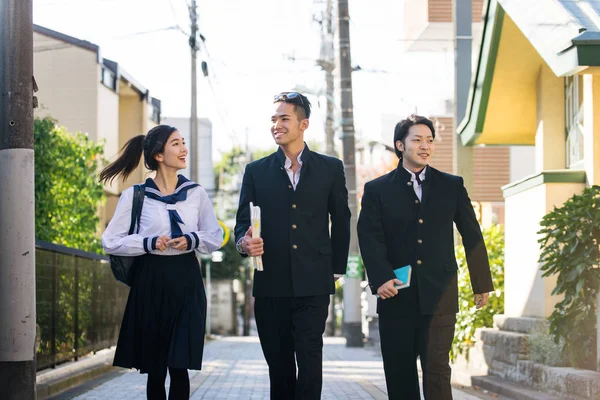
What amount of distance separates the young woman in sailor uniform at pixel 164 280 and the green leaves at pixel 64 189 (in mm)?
17299

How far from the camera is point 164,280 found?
7.21m

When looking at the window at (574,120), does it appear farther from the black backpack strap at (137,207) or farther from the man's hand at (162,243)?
the man's hand at (162,243)

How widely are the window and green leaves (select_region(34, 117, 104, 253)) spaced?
12.6 meters

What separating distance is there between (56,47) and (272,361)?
96.2ft

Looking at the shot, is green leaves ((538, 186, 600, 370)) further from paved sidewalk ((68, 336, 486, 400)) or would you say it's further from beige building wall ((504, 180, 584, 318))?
beige building wall ((504, 180, 584, 318))

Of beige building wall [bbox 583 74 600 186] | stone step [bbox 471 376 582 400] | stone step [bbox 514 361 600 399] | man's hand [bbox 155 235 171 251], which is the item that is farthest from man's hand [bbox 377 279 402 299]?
beige building wall [bbox 583 74 600 186]

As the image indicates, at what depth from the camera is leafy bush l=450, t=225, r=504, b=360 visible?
1608 cm

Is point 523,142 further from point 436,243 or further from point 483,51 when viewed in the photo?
point 436,243

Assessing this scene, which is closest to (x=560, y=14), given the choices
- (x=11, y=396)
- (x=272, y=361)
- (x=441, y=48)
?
(x=272, y=361)

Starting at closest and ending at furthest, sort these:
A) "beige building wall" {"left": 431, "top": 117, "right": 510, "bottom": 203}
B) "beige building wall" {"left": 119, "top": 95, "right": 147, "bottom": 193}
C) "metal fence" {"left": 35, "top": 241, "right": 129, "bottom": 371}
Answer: "metal fence" {"left": 35, "top": 241, "right": 129, "bottom": 371}, "beige building wall" {"left": 431, "top": 117, "right": 510, "bottom": 203}, "beige building wall" {"left": 119, "top": 95, "right": 147, "bottom": 193}

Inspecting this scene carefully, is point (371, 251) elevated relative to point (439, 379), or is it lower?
elevated

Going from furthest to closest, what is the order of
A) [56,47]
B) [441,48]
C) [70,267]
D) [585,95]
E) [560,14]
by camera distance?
[441,48]
[56,47]
[70,267]
[585,95]
[560,14]

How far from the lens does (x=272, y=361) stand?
7277 mm

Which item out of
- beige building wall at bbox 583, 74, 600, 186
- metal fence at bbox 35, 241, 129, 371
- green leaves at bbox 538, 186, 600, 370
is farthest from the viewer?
metal fence at bbox 35, 241, 129, 371
